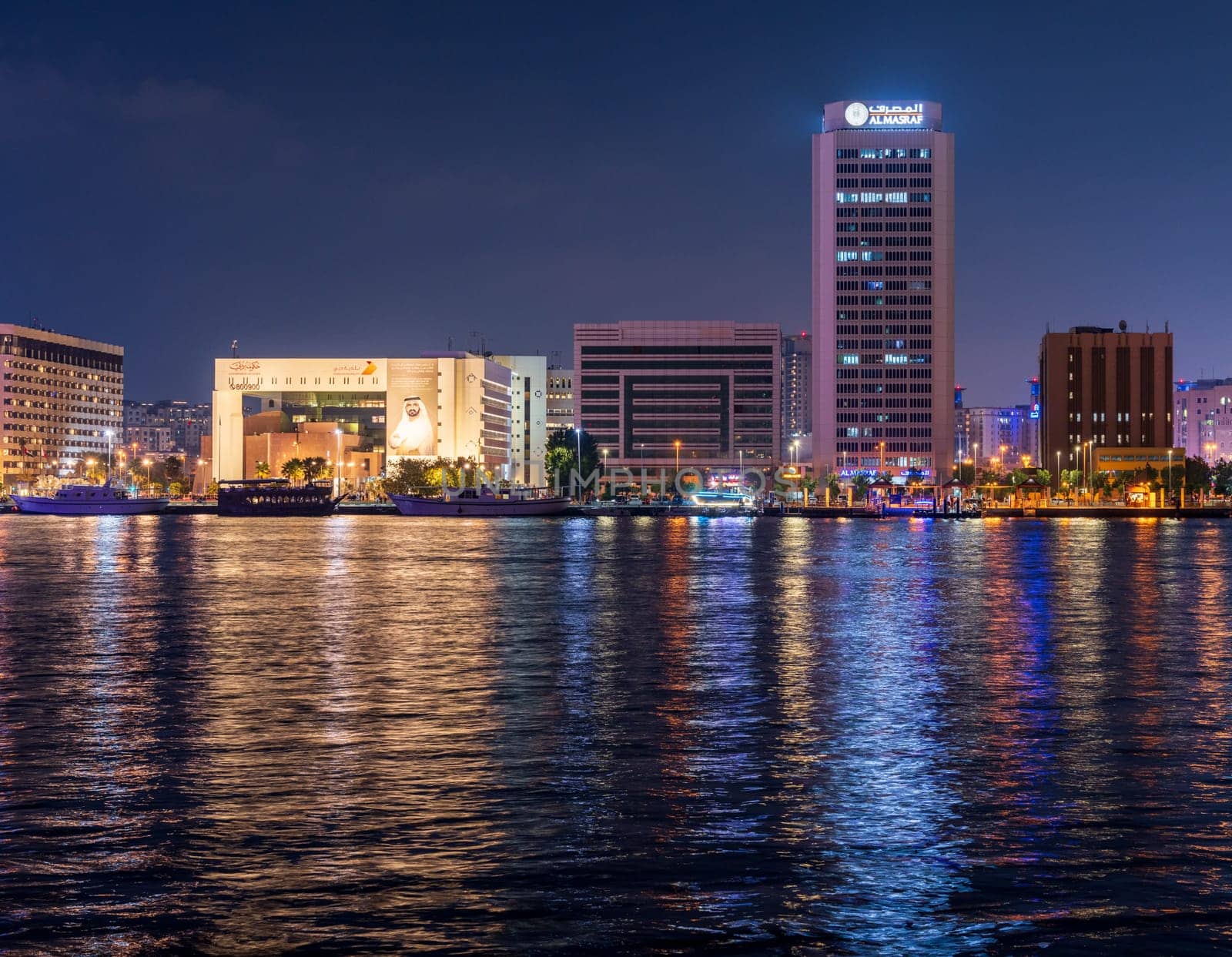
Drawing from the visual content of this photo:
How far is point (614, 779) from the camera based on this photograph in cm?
1966

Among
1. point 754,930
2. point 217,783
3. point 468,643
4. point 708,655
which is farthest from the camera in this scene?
point 468,643

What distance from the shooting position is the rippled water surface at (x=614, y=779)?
43.5 ft

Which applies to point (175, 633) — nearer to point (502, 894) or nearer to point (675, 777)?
point (675, 777)

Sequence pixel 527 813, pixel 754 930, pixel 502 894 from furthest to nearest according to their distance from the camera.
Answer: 1. pixel 527 813
2. pixel 502 894
3. pixel 754 930

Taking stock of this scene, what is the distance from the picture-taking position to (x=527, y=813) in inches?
688

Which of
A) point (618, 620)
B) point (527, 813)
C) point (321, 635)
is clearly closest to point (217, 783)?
point (527, 813)

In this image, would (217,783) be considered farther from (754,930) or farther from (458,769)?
(754,930)

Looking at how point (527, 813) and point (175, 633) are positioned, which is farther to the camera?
point (175, 633)

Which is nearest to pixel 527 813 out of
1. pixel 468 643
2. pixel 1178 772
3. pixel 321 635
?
pixel 1178 772

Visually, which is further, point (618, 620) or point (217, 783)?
point (618, 620)

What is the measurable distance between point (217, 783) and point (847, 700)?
1368 centimetres

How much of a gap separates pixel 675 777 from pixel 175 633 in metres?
25.3

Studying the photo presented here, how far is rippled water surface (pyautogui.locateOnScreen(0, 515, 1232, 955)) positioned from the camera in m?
13.3

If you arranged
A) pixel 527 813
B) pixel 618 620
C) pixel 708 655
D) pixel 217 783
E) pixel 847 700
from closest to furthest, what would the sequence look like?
pixel 527 813
pixel 217 783
pixel 847 700
pixel 708 655
pixel 618 620
